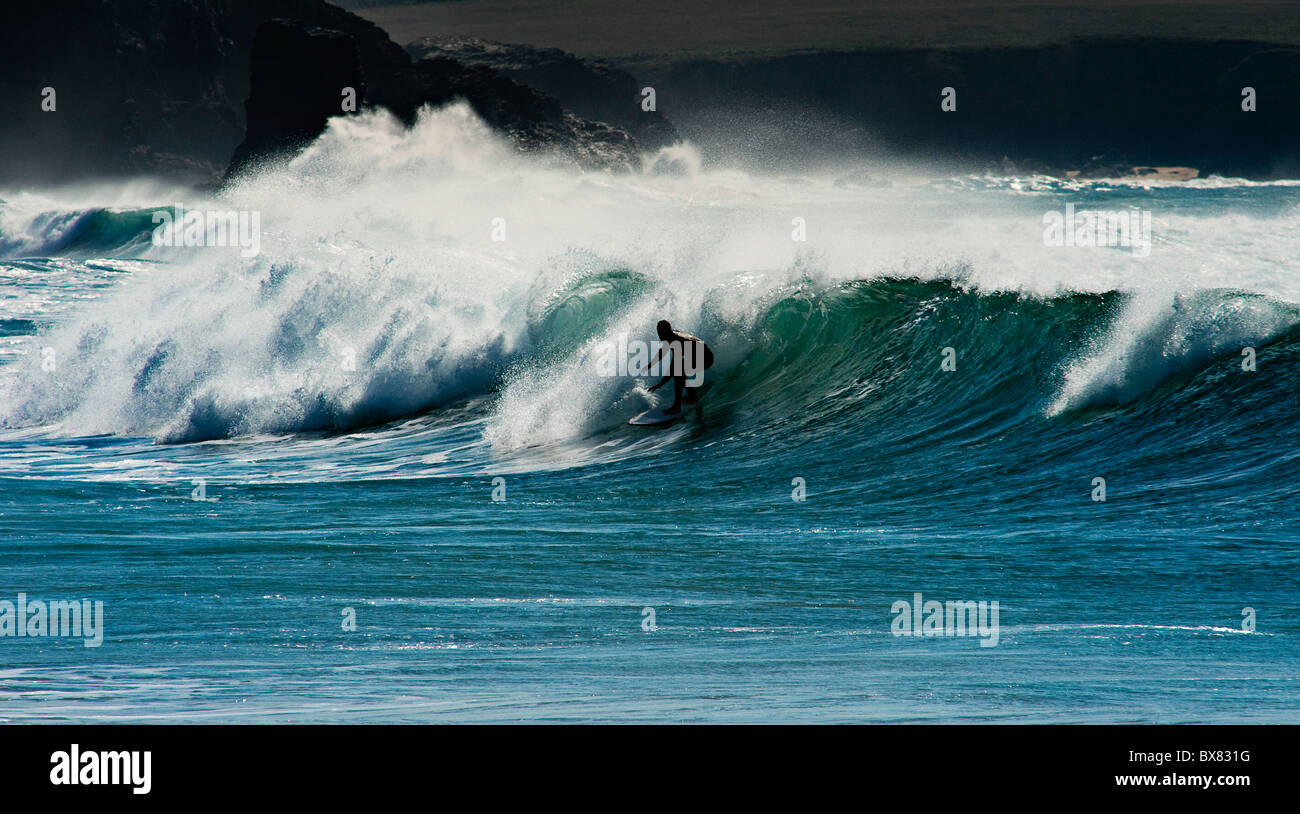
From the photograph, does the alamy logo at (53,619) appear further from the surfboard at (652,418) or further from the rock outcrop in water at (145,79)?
the rock outcrop in water at (145,79)

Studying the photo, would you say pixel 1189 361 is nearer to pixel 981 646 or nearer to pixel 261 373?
pixel 981 646

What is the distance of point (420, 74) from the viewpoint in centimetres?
9669

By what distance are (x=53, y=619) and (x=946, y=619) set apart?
170 inches

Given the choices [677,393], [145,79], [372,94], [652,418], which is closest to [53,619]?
[652,418]

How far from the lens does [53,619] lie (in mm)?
6238

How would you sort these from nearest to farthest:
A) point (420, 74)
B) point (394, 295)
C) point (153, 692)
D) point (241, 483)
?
point (153, 692)
point (241, 483)
point (394, 295)
point (420, 74)

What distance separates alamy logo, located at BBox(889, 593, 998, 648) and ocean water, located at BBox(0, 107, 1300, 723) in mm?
89

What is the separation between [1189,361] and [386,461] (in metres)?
6.79

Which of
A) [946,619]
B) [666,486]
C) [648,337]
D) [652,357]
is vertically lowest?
[946,619]

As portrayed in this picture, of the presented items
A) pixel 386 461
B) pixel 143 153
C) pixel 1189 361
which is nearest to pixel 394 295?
pixel 386 461
